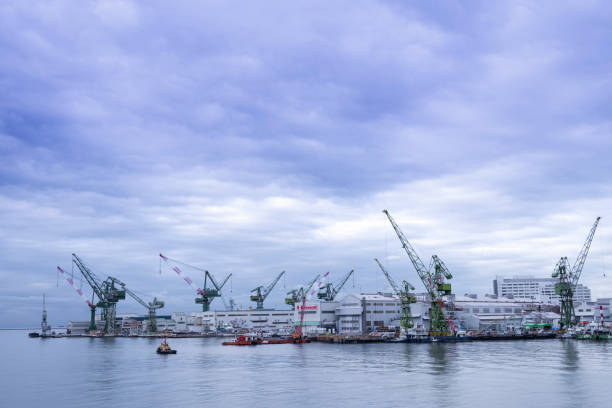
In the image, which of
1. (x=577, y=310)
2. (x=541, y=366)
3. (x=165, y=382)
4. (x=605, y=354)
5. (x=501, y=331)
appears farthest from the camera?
(x=577, y=310)

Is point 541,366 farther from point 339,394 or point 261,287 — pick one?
point 261,287

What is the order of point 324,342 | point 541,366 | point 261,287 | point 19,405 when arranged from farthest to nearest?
point 261,287 → point 324,342 → point 541,366 → point 19,405

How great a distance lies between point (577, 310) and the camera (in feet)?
498

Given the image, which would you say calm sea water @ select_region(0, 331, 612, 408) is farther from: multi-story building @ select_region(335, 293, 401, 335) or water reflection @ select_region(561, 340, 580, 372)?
multi-story building @ select_region(335, 293, 401, 335)

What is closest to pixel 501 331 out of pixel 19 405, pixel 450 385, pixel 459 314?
pixel 459 314

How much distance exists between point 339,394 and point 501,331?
343 feet

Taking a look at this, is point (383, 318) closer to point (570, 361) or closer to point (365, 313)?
point (365, 313)

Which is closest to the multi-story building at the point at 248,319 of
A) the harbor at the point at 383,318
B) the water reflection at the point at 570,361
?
the harbor at the point at 383,318

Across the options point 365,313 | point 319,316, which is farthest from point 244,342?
point 365,313

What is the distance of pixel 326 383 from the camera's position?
45.3m

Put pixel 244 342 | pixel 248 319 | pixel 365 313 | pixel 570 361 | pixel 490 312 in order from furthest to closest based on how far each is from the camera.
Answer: pixel 248 319
pixel 490 312
pixel 365 313
pixel 244 342
pixel 570 361

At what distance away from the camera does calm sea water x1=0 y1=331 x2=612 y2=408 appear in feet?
121

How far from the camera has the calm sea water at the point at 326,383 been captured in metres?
36.9

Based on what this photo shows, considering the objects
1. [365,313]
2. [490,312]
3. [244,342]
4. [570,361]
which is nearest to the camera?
[570,361]
